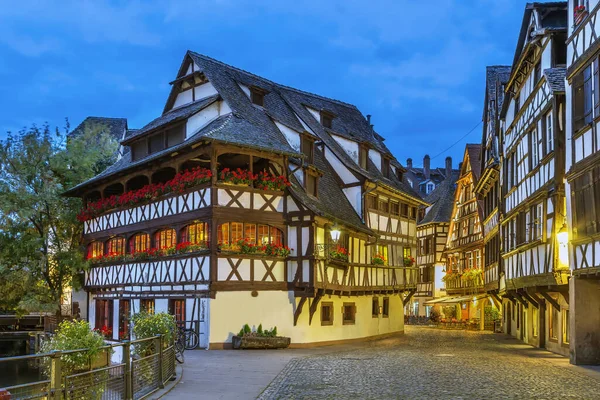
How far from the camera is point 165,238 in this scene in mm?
31219

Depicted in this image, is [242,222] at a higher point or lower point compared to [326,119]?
lower

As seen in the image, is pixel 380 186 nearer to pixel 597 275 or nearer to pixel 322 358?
pixel 322 358

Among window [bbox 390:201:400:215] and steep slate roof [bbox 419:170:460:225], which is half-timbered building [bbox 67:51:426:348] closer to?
window [bbox 390:201:400:215]

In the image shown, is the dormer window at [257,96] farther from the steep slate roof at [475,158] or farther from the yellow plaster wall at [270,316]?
the steep slate roof at [475,158]

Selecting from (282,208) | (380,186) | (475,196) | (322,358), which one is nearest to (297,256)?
(282,208)

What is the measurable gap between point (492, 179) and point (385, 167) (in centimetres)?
579

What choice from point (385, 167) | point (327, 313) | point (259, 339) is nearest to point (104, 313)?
point (327, 313)

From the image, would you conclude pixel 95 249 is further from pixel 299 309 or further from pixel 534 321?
pixel 534 321

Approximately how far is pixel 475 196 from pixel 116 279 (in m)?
25.2

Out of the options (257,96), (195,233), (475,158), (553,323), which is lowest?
(553,323)

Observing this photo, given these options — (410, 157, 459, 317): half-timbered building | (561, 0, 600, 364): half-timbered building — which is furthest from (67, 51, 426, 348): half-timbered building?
(410, 157, 459, 317): half-timbered building

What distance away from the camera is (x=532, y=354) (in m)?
26.3

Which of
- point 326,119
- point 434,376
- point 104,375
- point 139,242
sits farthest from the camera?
point 326,119

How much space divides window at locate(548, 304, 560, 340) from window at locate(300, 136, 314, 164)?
12124 mm
